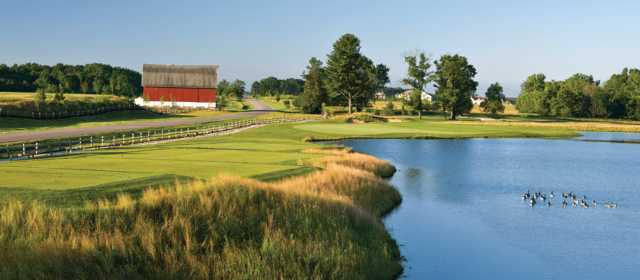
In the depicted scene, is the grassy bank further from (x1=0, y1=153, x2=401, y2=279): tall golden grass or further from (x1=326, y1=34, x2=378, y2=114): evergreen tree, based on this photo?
(x1=326, y1=34, x2=378, y2=114): evergreen tree

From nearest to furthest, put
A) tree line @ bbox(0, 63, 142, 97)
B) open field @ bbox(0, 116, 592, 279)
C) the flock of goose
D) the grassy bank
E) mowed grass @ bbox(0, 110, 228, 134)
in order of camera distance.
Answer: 1. open field @ bbox(0, 116, 592, 279)
2. the grassy bank
3. the flock of goose
4. mowed grass @ bbox(0, 110, 228, 134)
5. tree line @ bbox(0, 63, 142, 97)

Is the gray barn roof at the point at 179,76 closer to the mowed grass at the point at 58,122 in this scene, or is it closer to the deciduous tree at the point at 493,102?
the mowed grass at the point at 58,122

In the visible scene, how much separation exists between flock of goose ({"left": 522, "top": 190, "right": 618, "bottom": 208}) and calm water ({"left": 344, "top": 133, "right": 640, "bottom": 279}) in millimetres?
440

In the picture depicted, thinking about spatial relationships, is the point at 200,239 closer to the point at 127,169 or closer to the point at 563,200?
the point at 127,169

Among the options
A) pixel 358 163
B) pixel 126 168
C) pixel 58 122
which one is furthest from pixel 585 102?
pixel 126 168

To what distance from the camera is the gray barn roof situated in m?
144

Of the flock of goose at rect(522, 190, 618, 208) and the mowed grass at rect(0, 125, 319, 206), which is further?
the flock of goose at rect(522, 190, 618, 208)

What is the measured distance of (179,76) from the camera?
14475cm

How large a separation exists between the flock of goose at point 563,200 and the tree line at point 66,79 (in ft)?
470

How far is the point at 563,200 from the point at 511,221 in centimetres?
690

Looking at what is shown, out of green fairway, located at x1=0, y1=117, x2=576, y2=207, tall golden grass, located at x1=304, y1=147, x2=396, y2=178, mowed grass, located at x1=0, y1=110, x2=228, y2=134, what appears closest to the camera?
green fairway, located at x1=0, y1=117, x2=576, y2=207

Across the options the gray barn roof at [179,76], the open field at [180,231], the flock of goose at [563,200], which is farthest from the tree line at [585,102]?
the open field at [180,231]

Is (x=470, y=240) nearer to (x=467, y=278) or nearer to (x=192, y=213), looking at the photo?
(x=467, y=278)

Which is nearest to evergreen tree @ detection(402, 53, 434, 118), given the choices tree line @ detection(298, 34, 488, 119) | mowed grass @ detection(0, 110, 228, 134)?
tree line @ detection(298, 34, 488, 119)
